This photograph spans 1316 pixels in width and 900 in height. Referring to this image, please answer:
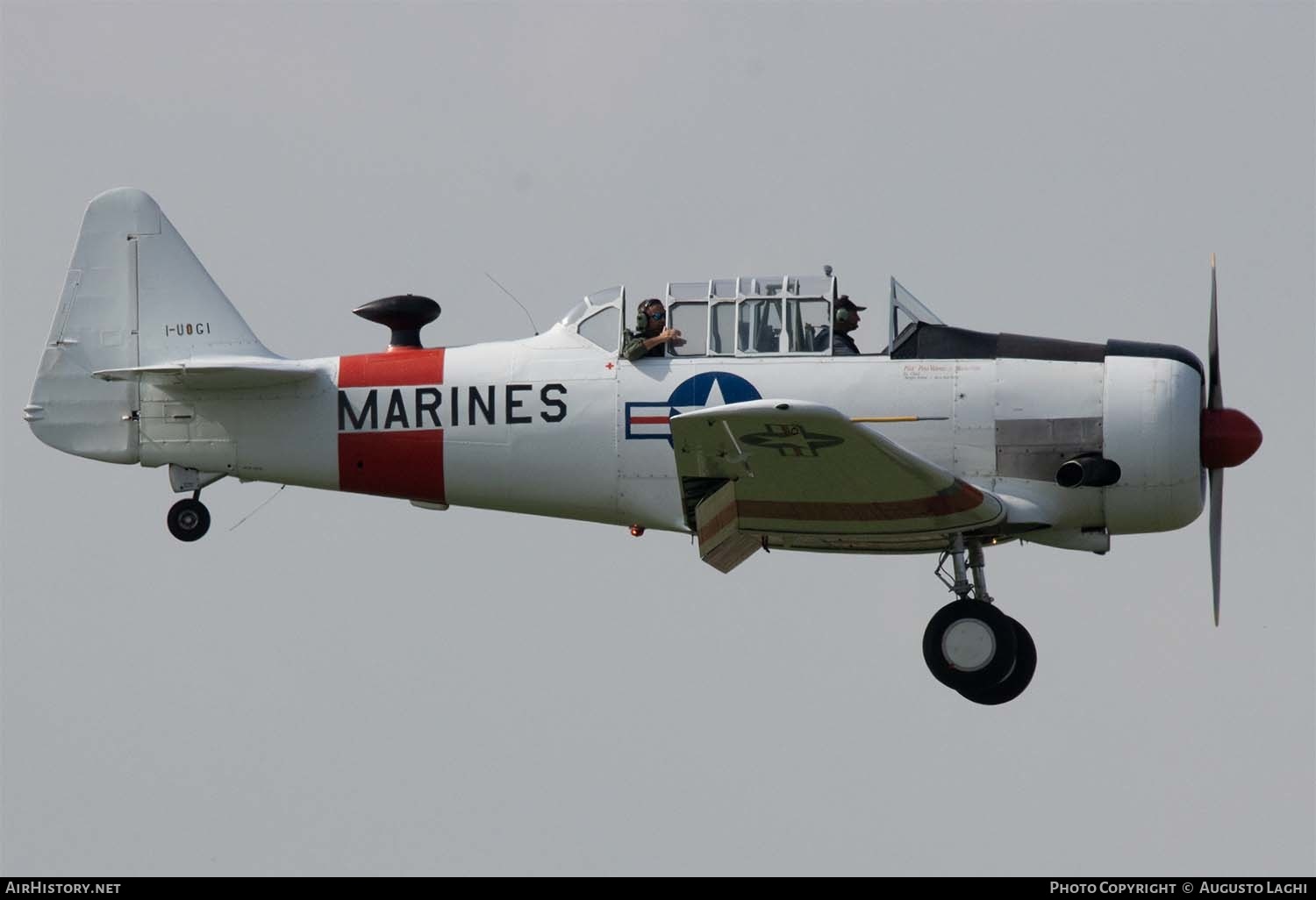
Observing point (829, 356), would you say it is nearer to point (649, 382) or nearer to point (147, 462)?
point (649, 382)

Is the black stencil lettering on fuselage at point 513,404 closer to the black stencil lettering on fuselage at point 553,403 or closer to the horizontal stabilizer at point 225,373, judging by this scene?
the black stencil lettering on fuselage at point 553,403

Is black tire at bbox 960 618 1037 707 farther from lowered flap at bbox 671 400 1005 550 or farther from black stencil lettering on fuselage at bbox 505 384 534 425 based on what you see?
black stencil lettering on fuselage at bbox 505 384 534 425

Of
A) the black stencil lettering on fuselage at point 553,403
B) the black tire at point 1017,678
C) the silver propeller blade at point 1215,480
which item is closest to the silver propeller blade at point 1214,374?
the silver propeller blade at point 1215,480

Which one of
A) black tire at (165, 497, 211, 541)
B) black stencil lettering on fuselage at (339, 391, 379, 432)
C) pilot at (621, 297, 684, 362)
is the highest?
pilot at (621, 297, 684, 362)

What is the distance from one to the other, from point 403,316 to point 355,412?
812mm

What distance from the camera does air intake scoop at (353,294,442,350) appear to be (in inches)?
587

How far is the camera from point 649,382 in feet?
45.9

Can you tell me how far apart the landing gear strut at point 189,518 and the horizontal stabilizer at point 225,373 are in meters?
0.84

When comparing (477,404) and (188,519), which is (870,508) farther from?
(188,519)

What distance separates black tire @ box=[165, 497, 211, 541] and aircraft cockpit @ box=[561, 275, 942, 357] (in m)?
3.77

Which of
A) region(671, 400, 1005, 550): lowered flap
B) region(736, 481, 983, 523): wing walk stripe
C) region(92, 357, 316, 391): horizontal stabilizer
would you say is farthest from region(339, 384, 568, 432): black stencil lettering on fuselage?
region(736, 481, 983, 523): wing walk stripe

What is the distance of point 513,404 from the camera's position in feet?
46.9

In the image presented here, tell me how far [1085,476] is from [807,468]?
194 centimetres

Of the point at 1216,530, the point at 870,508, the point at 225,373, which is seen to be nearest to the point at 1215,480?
the point at 1216,530
